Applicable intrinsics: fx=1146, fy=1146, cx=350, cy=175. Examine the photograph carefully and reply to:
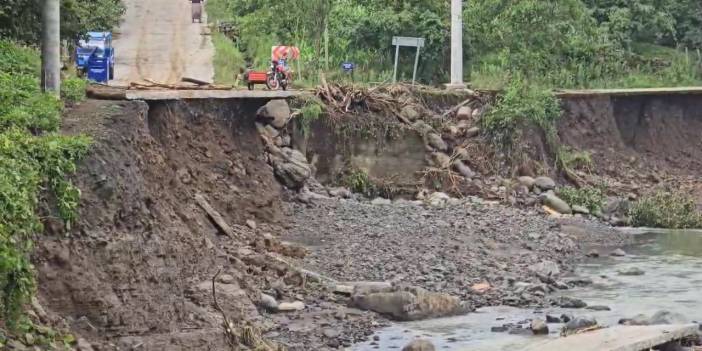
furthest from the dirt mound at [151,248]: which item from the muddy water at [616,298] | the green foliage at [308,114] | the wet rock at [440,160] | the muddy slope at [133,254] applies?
the wet rock at [440,160]

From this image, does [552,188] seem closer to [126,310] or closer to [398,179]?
[398,179]

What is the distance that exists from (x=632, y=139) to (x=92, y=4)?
16481 mm

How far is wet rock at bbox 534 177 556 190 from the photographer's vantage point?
27625mm

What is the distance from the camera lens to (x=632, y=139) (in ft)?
107

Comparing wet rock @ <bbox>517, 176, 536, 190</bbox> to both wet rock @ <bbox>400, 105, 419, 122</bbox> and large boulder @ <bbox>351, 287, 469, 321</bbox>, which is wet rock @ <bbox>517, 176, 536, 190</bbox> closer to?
wet rock @ <bbox>400, 105, 419, 122</bbox>

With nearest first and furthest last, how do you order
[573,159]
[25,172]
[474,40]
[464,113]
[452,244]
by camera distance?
[25,172]
[452,244]
[464,113]
[573,159]
[474,40]

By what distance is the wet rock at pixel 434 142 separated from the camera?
27.5 m

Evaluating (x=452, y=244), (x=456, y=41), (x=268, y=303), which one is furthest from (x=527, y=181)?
(x=268, y=303)

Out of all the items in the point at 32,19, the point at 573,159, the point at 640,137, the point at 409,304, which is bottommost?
the point at 409,304

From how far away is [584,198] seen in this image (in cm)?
2692

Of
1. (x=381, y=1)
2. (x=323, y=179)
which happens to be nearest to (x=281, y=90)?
(x=323, y=179)

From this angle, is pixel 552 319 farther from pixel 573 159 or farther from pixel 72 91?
pixel 573 159

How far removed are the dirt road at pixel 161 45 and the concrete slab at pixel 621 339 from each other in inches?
750

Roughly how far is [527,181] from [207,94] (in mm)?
9339
